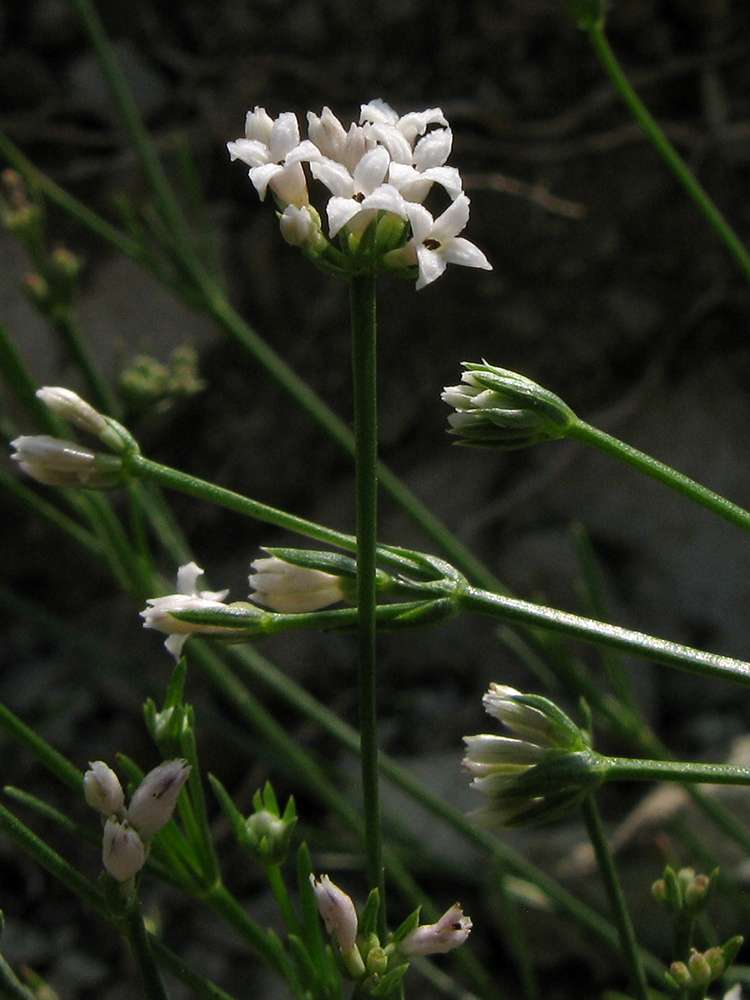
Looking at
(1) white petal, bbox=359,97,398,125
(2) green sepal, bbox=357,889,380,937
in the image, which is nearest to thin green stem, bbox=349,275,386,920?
(2) green sepal, bbox=357,889,380,937

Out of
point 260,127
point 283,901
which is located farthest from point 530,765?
point 260,127

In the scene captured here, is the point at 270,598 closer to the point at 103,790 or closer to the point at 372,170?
the point at 103,790

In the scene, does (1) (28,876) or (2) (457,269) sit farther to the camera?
(2) (457,269)

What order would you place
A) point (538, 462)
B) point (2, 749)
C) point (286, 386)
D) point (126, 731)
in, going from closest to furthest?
point (286, 386)
point (2, 749)
point (126, 731)
point (538, 462)

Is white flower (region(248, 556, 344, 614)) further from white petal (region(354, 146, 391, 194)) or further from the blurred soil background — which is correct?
the blurred soil background

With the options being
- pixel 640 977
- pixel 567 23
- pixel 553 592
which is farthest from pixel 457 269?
pixel 640 977

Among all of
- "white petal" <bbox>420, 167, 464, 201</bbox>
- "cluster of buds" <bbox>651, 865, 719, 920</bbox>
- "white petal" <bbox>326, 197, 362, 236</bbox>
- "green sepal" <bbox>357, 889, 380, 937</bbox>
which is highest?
"white petal" <bbox>420, 167, 464, 201</bbox>

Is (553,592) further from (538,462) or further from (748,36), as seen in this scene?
(748,36)
